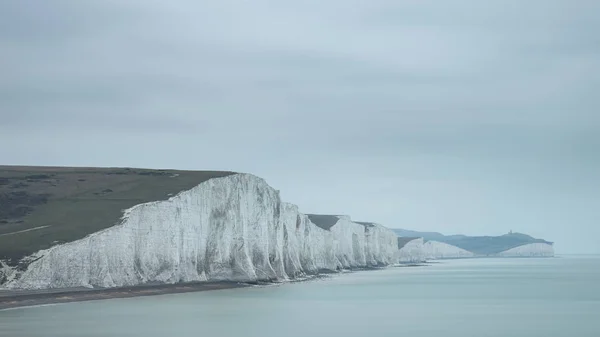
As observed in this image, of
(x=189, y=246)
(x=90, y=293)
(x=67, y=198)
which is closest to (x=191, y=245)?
(x=189, y=246)

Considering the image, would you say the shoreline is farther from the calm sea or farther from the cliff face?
the calm sea

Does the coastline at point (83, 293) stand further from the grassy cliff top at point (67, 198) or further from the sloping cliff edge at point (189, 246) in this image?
the grassy cliff top at point (67, 198)

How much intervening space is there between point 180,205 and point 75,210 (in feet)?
24.9

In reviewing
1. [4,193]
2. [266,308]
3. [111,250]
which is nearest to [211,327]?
[266,308]

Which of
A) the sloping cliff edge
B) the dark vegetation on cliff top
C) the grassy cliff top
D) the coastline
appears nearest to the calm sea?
the coastline

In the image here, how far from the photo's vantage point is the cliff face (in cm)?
6062

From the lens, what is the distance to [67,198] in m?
75.7

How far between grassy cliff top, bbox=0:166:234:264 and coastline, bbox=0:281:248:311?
3430 millimetres

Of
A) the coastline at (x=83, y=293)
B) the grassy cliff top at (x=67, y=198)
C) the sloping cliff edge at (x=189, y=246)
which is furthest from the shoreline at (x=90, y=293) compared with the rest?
the grassy cliff top at (x=67, y=198)

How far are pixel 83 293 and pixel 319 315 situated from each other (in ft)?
54.2

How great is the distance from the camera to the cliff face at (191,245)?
6062 centimetres

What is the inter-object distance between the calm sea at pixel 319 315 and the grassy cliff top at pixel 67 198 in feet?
24.6

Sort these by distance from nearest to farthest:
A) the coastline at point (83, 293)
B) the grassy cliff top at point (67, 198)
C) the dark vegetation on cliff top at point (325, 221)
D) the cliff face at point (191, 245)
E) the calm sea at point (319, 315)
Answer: the calm sea at point (319, 315), the coastline at point (83, 293), the cliff face at point (191, 245), the grassy cliff top at point (67, 198), the dark vegetation on cliff top at point (325, 221)

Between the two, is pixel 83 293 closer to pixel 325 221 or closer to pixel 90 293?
pixel 90 293
